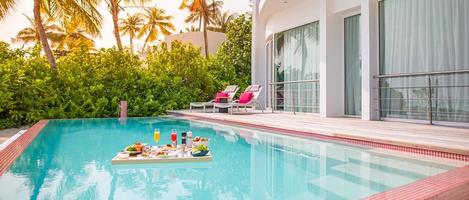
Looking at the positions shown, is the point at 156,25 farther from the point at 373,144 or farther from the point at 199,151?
the point at 373,144

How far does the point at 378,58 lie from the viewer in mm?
8047

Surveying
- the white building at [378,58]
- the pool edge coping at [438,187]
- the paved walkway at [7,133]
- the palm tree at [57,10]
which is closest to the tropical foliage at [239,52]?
the white building at [378,58]

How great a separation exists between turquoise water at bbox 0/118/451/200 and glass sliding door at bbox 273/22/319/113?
4895 millimetres

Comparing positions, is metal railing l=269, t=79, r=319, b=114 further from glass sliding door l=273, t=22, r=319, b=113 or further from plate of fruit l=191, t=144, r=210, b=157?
plate of fruit l=191, t=144, r=210, b=157

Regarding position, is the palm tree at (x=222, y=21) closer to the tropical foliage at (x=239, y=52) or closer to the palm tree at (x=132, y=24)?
the palm tree at (x=132, y=24)

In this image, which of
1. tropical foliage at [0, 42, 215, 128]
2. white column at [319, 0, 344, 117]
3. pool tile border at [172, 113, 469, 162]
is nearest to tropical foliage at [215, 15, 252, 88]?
tropical foliage at [0, 42, 215, 128]

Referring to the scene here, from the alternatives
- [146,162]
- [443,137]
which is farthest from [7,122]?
[443,137]

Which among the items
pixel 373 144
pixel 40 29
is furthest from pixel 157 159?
pixel 40 29

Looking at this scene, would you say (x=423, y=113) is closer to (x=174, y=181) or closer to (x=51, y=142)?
(x=174, y=181)

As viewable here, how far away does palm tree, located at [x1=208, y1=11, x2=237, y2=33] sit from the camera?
32938 mm

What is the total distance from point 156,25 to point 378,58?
2645 centimetres

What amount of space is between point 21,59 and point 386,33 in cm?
1148

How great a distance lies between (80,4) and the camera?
534 inches

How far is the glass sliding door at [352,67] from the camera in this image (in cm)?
888
